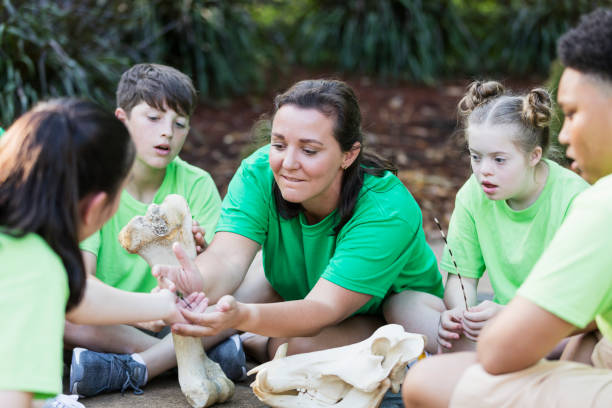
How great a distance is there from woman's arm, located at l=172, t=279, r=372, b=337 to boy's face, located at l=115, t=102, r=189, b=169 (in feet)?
3.00

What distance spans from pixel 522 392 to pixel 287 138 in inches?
45.8

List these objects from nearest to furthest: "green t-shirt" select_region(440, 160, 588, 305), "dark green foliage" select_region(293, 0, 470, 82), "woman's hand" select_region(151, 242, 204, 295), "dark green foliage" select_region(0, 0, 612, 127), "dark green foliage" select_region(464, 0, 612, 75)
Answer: "woman's hand" select_region(151, 242, 204, 295)
"green t-shirt" select_region(440, 160, 588, 305)
"dark green foliage" select_region(0, 0, 612, 127)
"dark green foliage" select_region(293, 0, 470, 82)
"dark green foliage" select_region(464, 0, 612, 75)

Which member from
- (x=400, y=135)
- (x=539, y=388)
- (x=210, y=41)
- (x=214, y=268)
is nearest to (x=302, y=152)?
(x=214, y=268)

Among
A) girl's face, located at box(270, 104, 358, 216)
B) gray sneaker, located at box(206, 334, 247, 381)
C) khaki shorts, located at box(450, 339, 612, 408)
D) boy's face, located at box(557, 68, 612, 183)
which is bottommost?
gray sneaker, located at box(206, 334, 247, 381)

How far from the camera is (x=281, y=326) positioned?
2375 millimetres

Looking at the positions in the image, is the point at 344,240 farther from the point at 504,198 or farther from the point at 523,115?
the point at 523,115

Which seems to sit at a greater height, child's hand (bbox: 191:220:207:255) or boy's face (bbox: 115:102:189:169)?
boy's face (bbox: 115:102:189:169)

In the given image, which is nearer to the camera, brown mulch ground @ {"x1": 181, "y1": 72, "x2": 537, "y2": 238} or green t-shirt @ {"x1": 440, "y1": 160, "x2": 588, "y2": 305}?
green t-shirt @ {"x1": 440, "y1": 160, "x2": 588, "y2": 305}

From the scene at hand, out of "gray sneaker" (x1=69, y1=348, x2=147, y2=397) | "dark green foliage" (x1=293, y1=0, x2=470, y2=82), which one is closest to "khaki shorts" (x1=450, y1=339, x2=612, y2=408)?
"gray sneaker" (x1=69, y1=348, x2=147, y2=397)

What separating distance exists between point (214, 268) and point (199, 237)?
0.72 ft

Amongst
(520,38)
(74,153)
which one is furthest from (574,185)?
(520,38)

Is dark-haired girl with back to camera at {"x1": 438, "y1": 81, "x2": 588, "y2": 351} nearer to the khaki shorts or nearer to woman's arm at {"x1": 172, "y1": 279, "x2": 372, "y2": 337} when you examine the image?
woman's arm at {"x1": 172, "y1": 279, "x2": 372, "y2": 337}

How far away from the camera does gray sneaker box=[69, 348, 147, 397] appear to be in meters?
2.59

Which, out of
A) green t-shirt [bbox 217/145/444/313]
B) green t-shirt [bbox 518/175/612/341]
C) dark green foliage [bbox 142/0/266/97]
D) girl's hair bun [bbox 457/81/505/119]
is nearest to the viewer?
green t-shirt [bbox 518/175/612/341]
